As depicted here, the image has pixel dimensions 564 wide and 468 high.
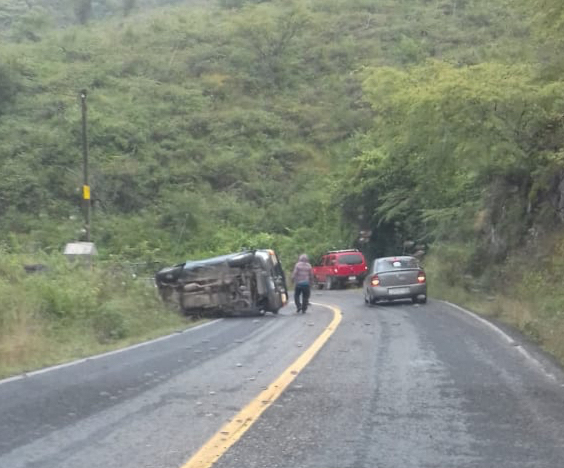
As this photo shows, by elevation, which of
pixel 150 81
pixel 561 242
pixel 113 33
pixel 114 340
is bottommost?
pixel 114 340

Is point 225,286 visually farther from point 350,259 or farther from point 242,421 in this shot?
point 350,259

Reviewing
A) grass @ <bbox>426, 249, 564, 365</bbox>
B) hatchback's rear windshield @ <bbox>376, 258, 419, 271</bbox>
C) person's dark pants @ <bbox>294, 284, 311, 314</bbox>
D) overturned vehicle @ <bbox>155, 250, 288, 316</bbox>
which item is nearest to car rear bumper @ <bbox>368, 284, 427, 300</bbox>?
hatchback's rear windshield @ <bbox>376, 258, 419, 271</bbox>

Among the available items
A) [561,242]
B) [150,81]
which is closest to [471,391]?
[561,242]

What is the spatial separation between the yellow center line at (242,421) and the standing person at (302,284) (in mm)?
10491

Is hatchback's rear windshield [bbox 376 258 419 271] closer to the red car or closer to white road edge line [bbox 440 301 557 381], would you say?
white road edge line [bbox 440 301 557 381]

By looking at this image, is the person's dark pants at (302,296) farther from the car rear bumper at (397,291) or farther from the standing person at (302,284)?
the car rear bumper at (397,291)

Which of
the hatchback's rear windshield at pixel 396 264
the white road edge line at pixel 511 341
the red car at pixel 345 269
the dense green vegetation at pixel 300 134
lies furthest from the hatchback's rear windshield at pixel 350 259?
the white road edge line at pixel 511 341

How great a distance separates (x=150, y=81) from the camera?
6053cm

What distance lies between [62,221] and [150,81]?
1936 centimetres

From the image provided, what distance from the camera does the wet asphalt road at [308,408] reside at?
737cm

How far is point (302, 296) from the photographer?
79.5ft

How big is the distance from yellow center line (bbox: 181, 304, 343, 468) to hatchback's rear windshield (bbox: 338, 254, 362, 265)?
2647 cm

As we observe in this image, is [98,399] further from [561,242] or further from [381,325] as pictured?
[561,242]

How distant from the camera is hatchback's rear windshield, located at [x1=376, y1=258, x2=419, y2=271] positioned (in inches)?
1070
